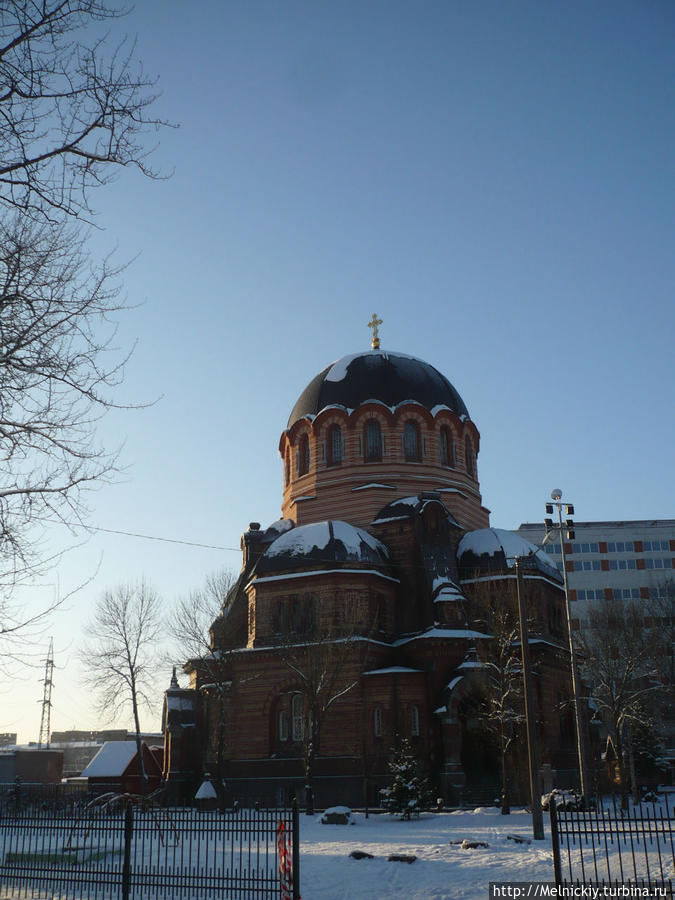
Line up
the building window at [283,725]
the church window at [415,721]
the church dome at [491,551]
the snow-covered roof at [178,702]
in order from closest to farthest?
the church window at [415,721] → the building window at [283,725] → the church dome at [491,551] → the snow-covered roof at [178,702]

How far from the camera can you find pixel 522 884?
1443 centimetres

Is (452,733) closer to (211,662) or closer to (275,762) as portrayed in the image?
(275,762)

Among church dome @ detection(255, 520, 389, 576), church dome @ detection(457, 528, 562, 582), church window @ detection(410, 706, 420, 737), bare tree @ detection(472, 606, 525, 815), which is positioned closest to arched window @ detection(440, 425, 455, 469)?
church dome @ detection(457, 528, 562, 582)

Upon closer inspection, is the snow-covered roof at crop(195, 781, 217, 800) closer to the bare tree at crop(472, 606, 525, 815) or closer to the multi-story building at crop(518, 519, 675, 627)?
the bare tree at crop(472, 606, 525, 815)

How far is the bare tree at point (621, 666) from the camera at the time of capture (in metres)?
36.6

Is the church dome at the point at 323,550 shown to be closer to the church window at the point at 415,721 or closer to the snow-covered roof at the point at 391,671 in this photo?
the snow-covered roof at the point at 391,671

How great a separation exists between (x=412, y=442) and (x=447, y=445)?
2.10m

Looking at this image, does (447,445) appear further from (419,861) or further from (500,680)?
(419,861)

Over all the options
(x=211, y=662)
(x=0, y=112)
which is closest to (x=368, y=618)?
(x=211, y=662)

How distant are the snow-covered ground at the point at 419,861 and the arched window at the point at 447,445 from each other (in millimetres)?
20294

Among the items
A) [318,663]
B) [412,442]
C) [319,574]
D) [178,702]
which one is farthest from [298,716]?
[412,442]

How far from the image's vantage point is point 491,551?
37719mm

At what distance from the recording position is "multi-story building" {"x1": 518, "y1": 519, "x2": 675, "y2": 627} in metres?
68.9

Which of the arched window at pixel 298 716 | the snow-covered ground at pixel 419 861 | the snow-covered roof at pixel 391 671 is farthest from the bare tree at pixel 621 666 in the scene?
the snow-covered ground at pixel 419 861
